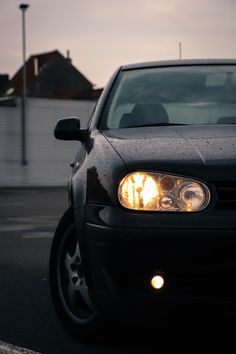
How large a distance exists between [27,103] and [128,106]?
36.0m

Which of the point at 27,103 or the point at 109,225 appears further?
the point at 27,103

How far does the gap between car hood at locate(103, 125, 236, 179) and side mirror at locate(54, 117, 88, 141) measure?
0.67m

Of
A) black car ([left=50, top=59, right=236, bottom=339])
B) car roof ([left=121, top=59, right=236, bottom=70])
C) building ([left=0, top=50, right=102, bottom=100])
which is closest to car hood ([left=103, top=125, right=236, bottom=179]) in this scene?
black car ([left=50, top=59, right=236, bottom=339])

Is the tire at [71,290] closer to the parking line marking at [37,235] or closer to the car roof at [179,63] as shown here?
the car roof at [179,63]

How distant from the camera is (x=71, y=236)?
14.7ft

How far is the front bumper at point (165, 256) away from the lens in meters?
3.41

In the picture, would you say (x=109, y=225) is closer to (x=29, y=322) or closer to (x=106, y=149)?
(x=106, y=149)

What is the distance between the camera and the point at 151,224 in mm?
3469

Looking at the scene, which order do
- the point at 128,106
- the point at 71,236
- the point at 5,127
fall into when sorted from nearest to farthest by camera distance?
1. the point at 71,236
2. the point at 128,106
3. the point at 5,127

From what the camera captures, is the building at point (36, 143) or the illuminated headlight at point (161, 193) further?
the building at point (36, 143)

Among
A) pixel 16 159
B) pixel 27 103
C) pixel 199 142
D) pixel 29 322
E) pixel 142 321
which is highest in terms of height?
pixel 199 142

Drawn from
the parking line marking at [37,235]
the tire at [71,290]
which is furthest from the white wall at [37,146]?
the tire at [71,290]

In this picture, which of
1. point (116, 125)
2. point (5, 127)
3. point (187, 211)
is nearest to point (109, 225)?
point (187, 211)

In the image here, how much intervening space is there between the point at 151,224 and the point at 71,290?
3.41ft
